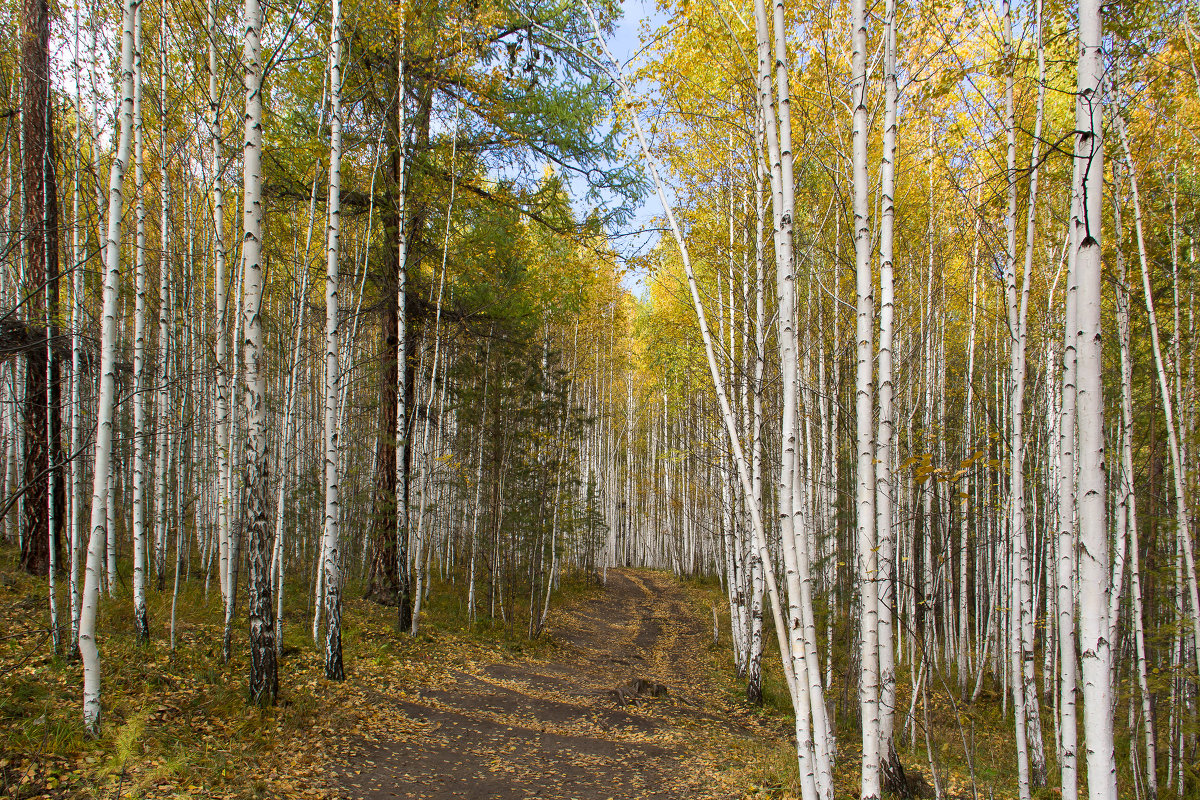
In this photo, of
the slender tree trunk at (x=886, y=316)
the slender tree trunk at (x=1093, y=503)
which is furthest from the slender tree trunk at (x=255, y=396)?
the slender tree trunk at (x=1093, y=503)

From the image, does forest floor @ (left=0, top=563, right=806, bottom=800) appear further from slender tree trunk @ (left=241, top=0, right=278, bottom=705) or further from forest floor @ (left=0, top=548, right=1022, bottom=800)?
slender tree trunk @ (left=241, top=0, right=278, bottom=705)

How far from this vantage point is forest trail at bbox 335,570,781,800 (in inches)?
185

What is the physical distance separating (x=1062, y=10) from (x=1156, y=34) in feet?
2.53

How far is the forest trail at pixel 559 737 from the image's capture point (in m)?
4.69

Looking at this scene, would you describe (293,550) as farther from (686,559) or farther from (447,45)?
(686,559)

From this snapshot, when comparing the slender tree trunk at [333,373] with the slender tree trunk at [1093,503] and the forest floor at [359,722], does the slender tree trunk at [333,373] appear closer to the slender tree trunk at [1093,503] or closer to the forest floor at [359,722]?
the forest floor at [359,722]

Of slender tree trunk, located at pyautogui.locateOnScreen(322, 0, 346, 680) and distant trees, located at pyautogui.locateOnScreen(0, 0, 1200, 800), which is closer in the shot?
distant trees, located at pyautogui.locateOnScreen(0, 0, 1200, 800)

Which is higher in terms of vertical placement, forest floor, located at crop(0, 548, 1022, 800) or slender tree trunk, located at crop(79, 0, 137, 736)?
slender tree trunk, located at crop(79, 0, 137, 736)

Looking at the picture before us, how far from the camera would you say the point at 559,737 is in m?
5.90

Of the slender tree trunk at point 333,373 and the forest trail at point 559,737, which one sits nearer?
the forest trail at point 559,737

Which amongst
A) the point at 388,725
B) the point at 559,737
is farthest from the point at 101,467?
the point at 559,737

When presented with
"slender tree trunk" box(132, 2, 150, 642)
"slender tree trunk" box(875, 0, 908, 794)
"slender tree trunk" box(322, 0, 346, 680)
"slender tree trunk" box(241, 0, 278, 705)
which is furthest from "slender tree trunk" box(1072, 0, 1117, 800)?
"slender tree trunk" box(132, 2, 150, 642)

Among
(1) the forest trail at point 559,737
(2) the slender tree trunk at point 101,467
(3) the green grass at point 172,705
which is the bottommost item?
(1) the forest trail at point 559,737

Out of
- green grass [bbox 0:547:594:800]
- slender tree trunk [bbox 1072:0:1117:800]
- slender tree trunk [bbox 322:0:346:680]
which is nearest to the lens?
slender tree trunk [bbox 1072:0:1117:800]
